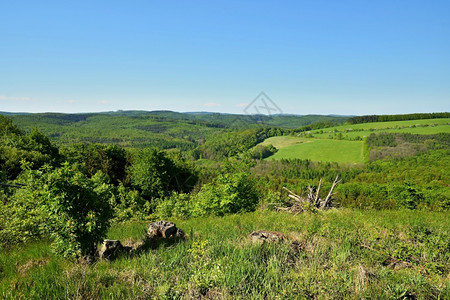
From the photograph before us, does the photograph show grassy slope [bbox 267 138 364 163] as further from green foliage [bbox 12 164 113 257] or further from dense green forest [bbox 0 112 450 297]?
green foliage [bbox 12 164 113 257]

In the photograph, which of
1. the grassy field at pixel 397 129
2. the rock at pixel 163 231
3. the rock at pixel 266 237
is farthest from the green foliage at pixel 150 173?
the grassy field at pixel 397 129

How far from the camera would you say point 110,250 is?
267 inches

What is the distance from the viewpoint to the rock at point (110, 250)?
659 centimetres

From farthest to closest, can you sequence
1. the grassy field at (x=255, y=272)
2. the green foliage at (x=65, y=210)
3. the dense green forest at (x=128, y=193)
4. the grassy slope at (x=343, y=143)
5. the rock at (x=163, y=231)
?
the grassy slope at (x=343, y=143) → the rock at (x=163, y=231) → the dense green forest at (x=128, y=193) → the green foliage at (x=65, y=210) → the grassy field at (x=255, y=272)

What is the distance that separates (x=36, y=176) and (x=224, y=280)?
5304 mm

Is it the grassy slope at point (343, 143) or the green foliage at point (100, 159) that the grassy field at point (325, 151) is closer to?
the grassy slope at point (343, 143)

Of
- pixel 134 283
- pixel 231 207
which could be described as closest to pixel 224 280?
pixel 134 283

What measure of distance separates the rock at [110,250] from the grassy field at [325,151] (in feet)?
406

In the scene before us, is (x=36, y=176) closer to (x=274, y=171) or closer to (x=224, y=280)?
(x=224, y=280)

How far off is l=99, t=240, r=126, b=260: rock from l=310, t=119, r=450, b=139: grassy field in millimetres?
163579

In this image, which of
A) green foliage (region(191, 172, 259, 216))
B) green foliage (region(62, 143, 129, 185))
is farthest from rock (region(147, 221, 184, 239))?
green foliage (region(62, 143, 129, 185))

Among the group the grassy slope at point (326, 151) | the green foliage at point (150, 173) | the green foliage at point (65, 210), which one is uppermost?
the green foliage at point (65, 210)

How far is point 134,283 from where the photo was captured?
4.59 metres

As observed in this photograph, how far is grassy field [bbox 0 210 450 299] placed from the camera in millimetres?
4133
